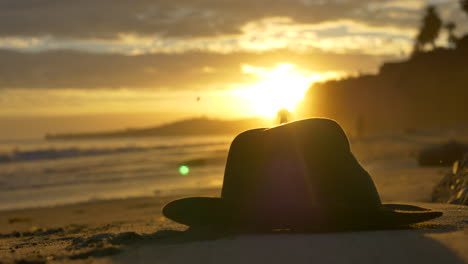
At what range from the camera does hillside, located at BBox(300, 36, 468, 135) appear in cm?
6619

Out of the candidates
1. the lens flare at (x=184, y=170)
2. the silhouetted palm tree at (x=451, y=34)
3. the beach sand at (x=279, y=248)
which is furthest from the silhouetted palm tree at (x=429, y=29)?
the beach sand at (x=279, y=248)

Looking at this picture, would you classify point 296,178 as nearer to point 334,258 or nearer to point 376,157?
point 334,258

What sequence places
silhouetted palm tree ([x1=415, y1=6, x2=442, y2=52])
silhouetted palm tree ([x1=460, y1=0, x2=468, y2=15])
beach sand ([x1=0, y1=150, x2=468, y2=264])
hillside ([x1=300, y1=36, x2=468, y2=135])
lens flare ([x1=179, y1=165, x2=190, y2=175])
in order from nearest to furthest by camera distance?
beach sand ([x1=0, y1=150, x2=468, y2=264])
lens flare ([x1=179, y1=165, x2=190, y2=175])
silhouetted palm tree ([x1=460, y1=0, x2=468, y2=15])
hillside ([x1=300, y1=36, x2=468, y2=135])
silhouetted palm tree ([x1=415, y1=6, x2=442, y2=52])

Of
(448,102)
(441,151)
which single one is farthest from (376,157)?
(448,102)

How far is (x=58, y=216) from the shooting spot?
12.6 m

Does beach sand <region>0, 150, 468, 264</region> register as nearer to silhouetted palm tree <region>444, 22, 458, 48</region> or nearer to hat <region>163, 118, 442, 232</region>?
hat <region>163, 118, 442, 232</region>

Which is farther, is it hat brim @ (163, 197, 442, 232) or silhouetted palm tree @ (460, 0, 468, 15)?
silhouetted palm tree @ (460, 0, 468, 15)

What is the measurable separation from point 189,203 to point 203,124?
5305 inches

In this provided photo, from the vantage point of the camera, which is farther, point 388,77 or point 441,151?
point 388,77

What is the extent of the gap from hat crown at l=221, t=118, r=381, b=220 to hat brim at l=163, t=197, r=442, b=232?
12 centimetres

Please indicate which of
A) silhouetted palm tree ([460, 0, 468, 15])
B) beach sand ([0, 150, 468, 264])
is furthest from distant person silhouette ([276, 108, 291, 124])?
silhouetted palm tree ([460, 0, 468, 15])

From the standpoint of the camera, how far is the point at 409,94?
72.2 metres

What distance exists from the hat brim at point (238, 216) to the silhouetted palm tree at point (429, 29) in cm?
7569

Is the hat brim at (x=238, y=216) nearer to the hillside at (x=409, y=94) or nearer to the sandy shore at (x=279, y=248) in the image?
the sandy shore at (x=279, y=248)
